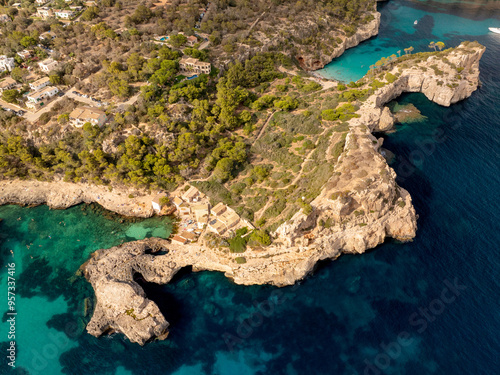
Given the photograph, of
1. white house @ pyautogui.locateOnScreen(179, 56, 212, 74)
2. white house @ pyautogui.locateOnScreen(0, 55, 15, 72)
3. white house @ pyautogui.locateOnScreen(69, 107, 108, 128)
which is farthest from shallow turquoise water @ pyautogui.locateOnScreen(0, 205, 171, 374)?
white house @ pyautogui.locateOnScreen(179, 56, 212, 74)

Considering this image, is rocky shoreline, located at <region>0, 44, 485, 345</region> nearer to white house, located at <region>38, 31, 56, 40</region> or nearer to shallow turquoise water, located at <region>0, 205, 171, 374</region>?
shallow turquoise water, located at <region>0, 205, 171, 374</region>

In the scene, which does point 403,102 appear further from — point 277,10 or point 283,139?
point 277,10

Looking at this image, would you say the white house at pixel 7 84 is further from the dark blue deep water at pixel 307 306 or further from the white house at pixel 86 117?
the dark blue deep water at pixel 307 306

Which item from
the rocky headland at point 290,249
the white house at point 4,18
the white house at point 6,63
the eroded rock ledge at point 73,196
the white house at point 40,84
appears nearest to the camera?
the rocky headland at point 290,249

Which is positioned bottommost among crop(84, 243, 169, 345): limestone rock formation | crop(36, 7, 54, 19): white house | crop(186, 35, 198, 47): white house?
crop(84, 243, 169, 345): limestone rock formation

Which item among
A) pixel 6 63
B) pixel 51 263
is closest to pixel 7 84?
pixel 6 63

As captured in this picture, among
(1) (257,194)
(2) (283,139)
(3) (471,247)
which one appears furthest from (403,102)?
(1) (257,194)

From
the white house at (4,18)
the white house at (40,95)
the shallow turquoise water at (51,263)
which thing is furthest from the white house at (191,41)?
the white house at (4,18)

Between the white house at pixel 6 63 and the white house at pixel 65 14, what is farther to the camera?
the white house at pixel 65 14
